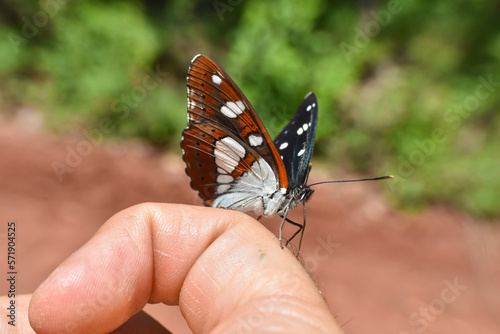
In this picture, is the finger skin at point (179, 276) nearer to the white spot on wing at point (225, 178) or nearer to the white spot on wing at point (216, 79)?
the white spot on wing at point (225, 178)

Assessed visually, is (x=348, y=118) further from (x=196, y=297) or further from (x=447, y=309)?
(x=196, y=297)

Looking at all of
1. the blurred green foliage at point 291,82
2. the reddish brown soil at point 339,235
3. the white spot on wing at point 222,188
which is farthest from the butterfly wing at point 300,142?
the blurred green foliage at point 291,82

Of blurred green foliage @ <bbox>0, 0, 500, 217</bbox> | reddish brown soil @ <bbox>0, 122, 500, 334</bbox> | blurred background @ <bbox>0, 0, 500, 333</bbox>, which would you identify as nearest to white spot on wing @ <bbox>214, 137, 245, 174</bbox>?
reddish brown soil @ <bbox>0, 122, 500, 334</bbox>

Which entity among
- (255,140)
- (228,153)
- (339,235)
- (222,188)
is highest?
(255,140)

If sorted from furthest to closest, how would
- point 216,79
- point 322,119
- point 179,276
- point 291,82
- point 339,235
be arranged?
point 322,119 → point 291,82 → point 339,235 → point 216,79 → point 179,276

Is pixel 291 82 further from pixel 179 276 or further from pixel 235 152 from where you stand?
pixel 179 276

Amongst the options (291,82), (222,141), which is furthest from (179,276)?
(291,82)

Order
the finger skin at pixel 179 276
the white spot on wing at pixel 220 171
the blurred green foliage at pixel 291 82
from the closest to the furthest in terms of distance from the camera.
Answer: the finger skin at pixel 179 276 → the white spot on wing at pixel 220 171 → the blurred green foliage at pixel 291 82
